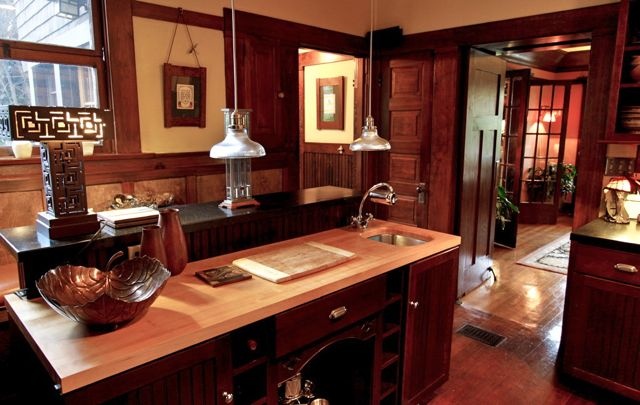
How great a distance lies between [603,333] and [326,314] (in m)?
1.70

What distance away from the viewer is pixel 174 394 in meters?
1.26

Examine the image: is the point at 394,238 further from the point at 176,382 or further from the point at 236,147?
the point at 176,382

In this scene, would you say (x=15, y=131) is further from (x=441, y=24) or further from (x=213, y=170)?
(x=441, y=24)

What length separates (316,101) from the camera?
5129mm

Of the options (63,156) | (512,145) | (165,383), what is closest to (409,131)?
(512,145)

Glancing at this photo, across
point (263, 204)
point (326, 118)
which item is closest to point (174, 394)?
point (263, 204)

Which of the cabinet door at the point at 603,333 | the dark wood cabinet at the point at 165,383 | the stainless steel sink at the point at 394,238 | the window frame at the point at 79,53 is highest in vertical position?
the window frame at the point at 79,53

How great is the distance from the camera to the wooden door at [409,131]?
3.66m

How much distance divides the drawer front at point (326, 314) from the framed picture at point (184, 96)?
6.11 ft


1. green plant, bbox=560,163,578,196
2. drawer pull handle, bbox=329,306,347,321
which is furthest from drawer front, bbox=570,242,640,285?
green plant, bbox=560,163,578,196

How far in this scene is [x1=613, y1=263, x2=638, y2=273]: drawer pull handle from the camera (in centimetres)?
222

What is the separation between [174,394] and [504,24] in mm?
3217

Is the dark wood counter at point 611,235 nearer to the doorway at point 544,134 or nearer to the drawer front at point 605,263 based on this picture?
the drawer front at point 605,263

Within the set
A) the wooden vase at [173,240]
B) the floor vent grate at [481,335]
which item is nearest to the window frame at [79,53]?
the wooden vase at [173,240]
